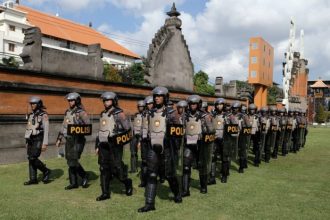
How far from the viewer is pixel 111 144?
7.64m

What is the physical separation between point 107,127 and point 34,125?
2.37 metres

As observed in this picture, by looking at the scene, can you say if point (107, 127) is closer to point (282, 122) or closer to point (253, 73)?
point (282, 122)

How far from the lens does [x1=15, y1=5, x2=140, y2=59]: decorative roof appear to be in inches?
2438

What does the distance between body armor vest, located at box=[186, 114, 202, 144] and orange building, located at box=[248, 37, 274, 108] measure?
22845mm

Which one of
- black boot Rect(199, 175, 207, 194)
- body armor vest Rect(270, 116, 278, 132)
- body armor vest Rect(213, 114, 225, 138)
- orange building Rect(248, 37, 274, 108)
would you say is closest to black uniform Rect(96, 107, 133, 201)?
black boot Rect(199, 175, 207, 194)

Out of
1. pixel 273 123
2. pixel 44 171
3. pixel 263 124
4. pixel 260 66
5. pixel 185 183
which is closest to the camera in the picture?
pixel 185 183

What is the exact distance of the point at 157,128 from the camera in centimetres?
699

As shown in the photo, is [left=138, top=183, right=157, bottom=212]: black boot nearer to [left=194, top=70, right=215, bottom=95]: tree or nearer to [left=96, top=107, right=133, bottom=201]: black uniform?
[left=96, top=107, right=133, bottom=201]: black uniform

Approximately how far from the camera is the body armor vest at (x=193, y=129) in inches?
312

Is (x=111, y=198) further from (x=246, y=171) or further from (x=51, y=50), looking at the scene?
(x=51, y=50)

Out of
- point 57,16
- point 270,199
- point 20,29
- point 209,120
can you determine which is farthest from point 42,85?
point 57,16

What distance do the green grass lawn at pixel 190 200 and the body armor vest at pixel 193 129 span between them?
1.26m

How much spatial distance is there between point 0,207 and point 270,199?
18.0 feet

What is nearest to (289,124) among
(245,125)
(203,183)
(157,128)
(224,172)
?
(245,125)
